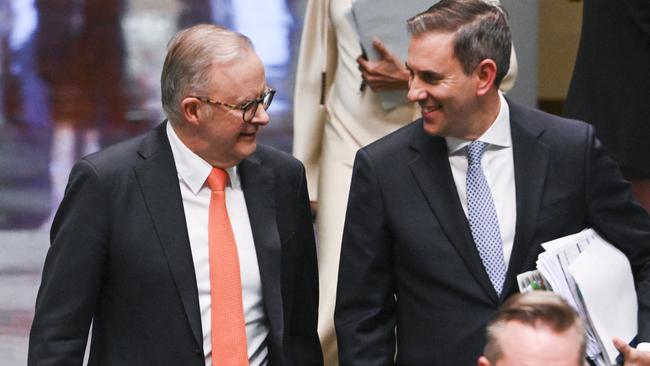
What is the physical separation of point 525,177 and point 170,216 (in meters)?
0.98

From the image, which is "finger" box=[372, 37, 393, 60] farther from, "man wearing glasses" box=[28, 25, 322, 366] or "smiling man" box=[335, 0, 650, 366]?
"man wearing glasses" box=[28, 25, 322, 366]

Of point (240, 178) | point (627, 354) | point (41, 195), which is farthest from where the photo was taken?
point (41, 195)

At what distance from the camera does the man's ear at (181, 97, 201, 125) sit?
4547mm

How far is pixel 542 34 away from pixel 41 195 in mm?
3010

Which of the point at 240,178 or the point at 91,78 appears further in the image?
the point at 91,78

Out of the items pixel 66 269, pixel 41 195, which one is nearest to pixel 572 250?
pixel 66 269

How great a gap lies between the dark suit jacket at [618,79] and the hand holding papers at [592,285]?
1565mm

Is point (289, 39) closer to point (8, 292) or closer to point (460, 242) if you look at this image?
point (8, 292)

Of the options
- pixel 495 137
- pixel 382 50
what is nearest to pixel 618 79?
pixel 382 50

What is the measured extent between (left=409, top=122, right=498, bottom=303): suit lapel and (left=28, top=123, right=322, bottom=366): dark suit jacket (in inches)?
17.7

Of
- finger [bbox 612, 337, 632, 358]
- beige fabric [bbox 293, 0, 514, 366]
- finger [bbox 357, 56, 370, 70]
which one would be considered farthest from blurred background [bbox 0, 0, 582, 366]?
finger [bbox 612, 337, 632, 358]

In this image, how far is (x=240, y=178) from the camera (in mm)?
4758

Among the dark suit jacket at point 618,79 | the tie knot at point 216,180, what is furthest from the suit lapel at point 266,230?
the dark suit jacket at point 618,79

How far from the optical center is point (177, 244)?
4.54 meters
